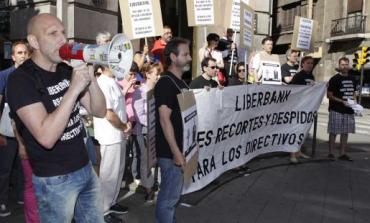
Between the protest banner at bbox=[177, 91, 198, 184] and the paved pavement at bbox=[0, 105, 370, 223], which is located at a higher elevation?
the protest banner at bbox=[177, 91, 198, 184]

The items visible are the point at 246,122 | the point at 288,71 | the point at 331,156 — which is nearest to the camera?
the point at 246,122

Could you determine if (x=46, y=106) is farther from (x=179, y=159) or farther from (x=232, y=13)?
(x=232, y=13)

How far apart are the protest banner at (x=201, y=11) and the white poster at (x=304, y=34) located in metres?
2.59

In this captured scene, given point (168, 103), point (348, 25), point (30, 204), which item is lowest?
point (30, 204)

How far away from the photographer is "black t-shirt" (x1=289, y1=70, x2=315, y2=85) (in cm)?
820

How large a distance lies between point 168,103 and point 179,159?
46 centimetres

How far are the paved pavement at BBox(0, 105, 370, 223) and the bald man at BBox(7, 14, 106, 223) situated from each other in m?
2.43

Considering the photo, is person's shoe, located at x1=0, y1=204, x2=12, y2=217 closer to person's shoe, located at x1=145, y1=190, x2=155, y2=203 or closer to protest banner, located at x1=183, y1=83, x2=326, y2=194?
person's shoe, located at x1=145, y1=190, x2=155, y2=203

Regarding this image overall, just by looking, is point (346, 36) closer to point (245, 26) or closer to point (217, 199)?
point (245, 26)

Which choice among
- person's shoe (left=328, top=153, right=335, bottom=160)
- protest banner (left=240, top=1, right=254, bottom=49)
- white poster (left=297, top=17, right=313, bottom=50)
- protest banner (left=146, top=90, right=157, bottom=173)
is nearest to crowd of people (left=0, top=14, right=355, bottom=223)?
protest banner (left=146, top=90, right=157, bottom=173)

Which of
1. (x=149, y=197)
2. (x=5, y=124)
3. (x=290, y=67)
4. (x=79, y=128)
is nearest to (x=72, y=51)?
(x=79, y=128)

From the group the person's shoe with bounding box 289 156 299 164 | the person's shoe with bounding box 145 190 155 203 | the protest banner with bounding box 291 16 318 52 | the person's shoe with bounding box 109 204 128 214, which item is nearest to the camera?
the person's shoe with bounding box 109 204 128 214

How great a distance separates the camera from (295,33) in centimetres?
929

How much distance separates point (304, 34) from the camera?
9430 millimetres
